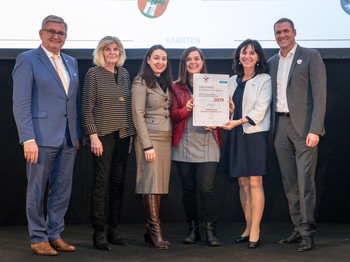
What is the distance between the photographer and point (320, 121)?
4.19 m

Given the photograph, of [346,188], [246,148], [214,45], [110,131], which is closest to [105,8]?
[214,45]

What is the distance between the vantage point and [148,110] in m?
4.26

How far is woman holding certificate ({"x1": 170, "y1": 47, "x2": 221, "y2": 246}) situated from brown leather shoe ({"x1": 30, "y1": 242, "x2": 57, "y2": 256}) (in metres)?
0.99

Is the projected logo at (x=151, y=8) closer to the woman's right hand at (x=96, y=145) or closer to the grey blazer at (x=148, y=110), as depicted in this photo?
the grey blazer at (x=148, y=110)

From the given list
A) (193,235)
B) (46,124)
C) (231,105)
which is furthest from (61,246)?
(231,105)

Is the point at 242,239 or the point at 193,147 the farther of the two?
the point at 242,239

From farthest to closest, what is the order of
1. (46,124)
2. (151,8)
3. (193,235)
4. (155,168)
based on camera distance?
(151,8) < (193,235) < (155,168) < (46,124)

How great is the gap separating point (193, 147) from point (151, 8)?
1.35 meters

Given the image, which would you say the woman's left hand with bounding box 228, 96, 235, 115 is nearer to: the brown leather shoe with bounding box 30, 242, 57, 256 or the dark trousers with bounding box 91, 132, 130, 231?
the dark trousers with bounding box 91, 132, 130, 231

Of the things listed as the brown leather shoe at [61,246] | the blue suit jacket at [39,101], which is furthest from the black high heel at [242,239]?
the blue suit jacket at [39,101]

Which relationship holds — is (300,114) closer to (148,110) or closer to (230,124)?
(230,124)

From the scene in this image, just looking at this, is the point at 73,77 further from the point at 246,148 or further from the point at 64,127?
the point at 246,148

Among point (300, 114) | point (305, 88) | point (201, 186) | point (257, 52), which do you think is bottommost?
point (201, 186)

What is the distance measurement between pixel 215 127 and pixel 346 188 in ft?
5.66
